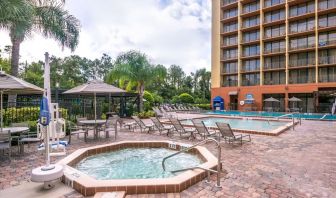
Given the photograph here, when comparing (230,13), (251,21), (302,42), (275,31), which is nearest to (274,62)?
(302,42)

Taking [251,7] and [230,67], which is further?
[230,67]

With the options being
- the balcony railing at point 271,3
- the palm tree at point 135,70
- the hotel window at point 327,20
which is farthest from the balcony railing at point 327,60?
the palm tree at point 135,70

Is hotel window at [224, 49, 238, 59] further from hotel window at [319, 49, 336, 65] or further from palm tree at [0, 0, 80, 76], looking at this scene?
palm tree at [0, 0, 80, 76]

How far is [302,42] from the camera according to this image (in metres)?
30.3

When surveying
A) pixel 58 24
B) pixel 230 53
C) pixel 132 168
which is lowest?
pixel 132 168

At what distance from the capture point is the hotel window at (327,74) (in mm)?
27878

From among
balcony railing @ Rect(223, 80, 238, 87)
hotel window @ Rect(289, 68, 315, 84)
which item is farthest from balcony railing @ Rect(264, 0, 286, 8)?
balcony railing @ Rect(223, 80, 238, 87)

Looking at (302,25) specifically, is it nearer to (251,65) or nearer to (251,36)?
(251,36)

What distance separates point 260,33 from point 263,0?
504cm

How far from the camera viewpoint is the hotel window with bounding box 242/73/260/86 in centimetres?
3369

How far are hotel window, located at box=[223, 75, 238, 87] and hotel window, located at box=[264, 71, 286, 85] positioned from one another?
4.58 m

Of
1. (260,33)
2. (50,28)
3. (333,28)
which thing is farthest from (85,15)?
(333,28)

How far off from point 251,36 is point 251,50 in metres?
2.24

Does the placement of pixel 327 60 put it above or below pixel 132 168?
above
